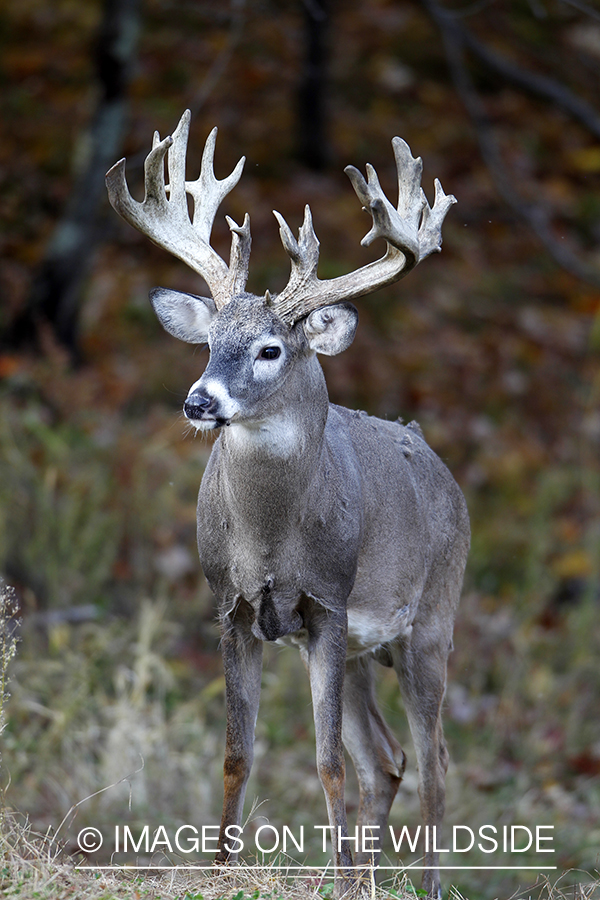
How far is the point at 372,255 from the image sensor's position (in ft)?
32.6

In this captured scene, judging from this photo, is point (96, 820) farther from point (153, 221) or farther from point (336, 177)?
point (336, 177)

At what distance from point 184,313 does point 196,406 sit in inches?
28.3

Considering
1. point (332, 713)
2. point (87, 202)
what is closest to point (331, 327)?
point (332, 713)

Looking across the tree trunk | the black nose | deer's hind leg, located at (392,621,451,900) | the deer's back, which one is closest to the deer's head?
the black nose

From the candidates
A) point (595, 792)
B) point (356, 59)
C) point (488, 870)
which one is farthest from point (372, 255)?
point (488, 870)

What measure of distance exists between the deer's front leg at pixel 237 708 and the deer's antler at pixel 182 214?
43.5 inches

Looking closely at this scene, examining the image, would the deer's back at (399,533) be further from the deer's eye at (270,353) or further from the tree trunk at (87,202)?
the tree trunk at (87,202)

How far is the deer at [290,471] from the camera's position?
357cm

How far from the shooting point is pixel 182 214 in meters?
3.97

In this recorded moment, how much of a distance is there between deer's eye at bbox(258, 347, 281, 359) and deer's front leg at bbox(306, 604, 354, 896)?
2.71 ft

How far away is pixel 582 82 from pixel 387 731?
10.1m

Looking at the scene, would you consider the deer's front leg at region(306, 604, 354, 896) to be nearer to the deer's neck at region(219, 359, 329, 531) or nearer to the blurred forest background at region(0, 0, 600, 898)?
the deer's neck at region(219, 359, 329, 531)

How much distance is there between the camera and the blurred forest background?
646 centimetres

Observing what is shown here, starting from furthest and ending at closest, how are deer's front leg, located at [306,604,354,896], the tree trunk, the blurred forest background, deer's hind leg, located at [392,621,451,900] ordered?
the tree trunk < the blurred forest background < deer's hind leg, located at [392,621,451,900] < deer's front leg, located at [306,604,354,896]
